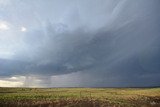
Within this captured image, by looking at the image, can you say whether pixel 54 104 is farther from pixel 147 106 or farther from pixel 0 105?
pixel 147 106

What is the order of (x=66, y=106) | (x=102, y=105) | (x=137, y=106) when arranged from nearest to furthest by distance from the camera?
(x=66, y=106)
(x=102, y=105)
(x=137, y=106)

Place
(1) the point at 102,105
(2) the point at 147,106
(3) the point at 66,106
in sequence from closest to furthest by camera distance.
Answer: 1. (3) the point at 66,106
2. (1) the point at 102,105
3. (2) the point at 147,106

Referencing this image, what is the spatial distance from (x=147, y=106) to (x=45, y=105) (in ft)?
108

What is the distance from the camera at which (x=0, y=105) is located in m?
63.0

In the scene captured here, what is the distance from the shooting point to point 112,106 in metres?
62.3

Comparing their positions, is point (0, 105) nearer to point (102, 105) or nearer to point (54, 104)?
point (54, 104)

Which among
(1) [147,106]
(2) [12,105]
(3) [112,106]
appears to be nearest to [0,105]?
(2) [12,105]

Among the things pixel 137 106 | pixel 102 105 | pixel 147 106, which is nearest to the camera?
pixel 102 105

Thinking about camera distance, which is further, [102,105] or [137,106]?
[137,106]

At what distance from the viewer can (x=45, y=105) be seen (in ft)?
201

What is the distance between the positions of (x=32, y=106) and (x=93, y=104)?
15.8m

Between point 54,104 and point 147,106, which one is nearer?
point 54,104

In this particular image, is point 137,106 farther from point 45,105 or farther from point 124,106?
point 45,105

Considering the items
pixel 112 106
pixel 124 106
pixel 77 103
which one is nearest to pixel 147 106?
pixel 124 106
